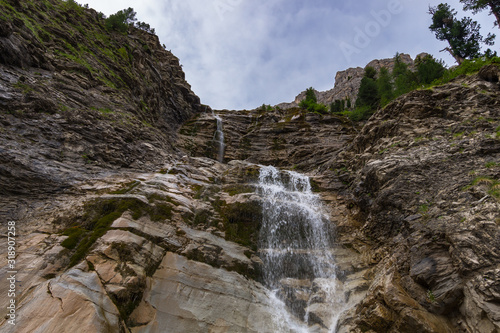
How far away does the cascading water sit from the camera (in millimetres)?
9492

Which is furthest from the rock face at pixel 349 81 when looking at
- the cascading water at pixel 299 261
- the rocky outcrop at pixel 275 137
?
the cascading water at pixel 299 261

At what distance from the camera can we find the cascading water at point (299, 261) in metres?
9.49

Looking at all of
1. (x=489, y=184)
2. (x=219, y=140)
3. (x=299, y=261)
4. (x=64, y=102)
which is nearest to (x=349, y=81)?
(x=219, y=140)

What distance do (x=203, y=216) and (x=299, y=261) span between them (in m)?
5.27

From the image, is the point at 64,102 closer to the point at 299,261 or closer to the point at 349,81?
the point at 299,261

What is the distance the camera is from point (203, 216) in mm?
12781

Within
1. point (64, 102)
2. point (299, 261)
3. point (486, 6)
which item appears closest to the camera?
point (299, 261)

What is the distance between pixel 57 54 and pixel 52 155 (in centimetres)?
1101

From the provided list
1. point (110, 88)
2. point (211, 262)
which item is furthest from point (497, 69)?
point (110, 88)

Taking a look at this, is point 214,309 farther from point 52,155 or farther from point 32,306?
point 52,155

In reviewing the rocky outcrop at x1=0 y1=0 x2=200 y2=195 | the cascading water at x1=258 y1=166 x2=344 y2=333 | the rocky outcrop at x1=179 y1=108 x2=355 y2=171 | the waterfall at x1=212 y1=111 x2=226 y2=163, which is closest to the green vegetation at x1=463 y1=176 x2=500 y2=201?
the cascading water at x1=258 y1=166 x2=344 y2=333

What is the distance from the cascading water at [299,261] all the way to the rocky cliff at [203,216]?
0.13 metres

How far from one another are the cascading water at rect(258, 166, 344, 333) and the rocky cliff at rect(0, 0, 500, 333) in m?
0.13

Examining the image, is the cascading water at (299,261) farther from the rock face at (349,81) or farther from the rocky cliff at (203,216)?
the rock face at (349,81)
